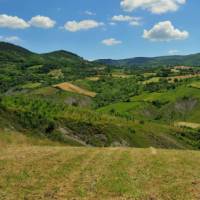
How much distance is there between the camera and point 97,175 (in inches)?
1238

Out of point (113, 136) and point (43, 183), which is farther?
point (113, 136)

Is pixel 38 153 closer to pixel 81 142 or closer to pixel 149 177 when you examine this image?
pixel 149 177

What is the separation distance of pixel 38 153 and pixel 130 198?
56.0 feet

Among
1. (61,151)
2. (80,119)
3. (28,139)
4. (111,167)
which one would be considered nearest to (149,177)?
(111,167)

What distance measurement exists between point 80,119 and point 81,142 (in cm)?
1159

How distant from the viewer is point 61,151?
1677 inches

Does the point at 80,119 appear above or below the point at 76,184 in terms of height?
below

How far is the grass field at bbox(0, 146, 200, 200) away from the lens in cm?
2609

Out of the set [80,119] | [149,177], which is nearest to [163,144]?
[80,119]

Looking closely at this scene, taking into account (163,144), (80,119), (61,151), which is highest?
(61,151)

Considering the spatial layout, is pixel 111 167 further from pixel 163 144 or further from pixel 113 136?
pixel 163 144

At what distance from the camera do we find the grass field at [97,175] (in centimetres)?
2609

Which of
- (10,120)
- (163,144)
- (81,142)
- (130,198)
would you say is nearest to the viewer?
(130,198)

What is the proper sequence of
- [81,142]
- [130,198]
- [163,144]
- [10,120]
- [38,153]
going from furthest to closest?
[163,144], [81,142], [10,120], [38,153], [130,198]
